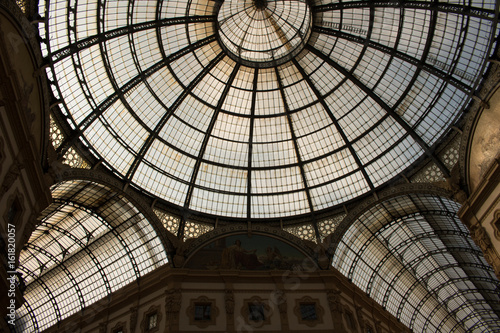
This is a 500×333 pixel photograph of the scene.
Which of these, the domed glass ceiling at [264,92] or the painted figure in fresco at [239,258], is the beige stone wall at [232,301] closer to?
the painted figure in fresco at [239,258]

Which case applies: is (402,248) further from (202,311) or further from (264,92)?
(202,311)

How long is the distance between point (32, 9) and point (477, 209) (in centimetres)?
3075

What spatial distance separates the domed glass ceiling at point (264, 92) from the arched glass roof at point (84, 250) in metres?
3.55

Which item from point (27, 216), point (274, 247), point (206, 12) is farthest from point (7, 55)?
point (274, 247)

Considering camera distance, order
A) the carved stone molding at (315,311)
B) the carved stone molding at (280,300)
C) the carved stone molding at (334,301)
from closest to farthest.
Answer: the carved stone molding at (315,311) → the carved stone molding at (280,300) → the carved stone molding at (334,301)

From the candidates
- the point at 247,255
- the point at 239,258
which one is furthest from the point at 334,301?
the point at 239,258

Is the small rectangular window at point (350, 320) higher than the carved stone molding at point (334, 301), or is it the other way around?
the carved stone molding at point (334, 301)

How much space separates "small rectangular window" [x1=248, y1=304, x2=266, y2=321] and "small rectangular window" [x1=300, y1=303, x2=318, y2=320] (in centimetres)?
313

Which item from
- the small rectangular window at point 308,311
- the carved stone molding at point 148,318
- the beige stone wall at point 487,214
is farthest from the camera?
the small rectangular window at point 308,311

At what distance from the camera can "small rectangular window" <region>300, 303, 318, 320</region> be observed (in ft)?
100

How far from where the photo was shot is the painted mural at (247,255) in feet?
108

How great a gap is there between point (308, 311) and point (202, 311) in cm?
829

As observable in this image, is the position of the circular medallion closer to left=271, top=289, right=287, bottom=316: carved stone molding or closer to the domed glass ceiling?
the domed glass ceiling

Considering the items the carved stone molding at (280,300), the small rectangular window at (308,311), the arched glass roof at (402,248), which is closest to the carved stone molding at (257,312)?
the carved stone molding at (280,300)
